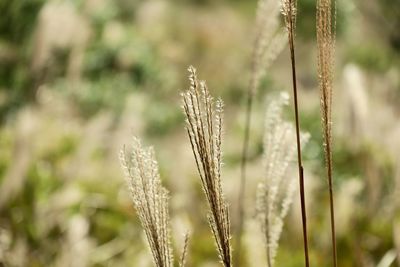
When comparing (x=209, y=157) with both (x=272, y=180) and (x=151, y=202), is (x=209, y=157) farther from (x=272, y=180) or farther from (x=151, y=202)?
(x=272, y=180)

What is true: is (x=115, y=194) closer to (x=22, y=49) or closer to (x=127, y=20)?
(x=22, y=49)

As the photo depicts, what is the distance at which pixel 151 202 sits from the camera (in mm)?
732

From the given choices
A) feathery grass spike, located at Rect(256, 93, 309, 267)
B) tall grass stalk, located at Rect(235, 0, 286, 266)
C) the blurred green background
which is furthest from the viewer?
the blurred green background

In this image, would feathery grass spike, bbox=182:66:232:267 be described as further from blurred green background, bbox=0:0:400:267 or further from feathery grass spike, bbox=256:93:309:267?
feathery grass spike, bbox=256:93:309:267

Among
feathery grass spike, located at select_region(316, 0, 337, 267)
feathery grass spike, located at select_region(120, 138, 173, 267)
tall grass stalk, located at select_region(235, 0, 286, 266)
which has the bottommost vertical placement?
feathery grass spike, located at select_region(120, 138, 173, 267)

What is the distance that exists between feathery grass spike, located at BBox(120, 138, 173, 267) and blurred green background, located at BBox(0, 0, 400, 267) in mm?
105

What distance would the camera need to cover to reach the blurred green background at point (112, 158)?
2.15 metres

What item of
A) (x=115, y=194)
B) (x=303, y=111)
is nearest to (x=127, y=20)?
(x=303, y=111)

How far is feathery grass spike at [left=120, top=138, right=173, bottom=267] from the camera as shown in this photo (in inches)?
28.4

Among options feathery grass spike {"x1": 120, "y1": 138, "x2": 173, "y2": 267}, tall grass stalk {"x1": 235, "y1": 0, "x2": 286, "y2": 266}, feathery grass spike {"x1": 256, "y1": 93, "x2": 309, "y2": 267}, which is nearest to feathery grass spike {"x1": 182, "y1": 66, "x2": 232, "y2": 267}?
feathery grass spike {"x1": 120, "y1": 138, "x2": 173, "y2": 267}

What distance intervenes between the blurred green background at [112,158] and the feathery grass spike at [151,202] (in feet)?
0.34

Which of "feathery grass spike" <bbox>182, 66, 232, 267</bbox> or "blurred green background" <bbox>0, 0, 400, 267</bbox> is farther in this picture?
"blurred green background" <bbox>0, 0, 400, 267</bbox>

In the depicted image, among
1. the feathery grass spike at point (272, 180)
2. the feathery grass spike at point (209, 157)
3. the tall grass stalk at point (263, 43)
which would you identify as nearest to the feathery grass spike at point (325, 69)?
the feathery grass spike at point (209, 157)

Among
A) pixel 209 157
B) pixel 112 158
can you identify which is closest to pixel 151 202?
pixel 209 157
